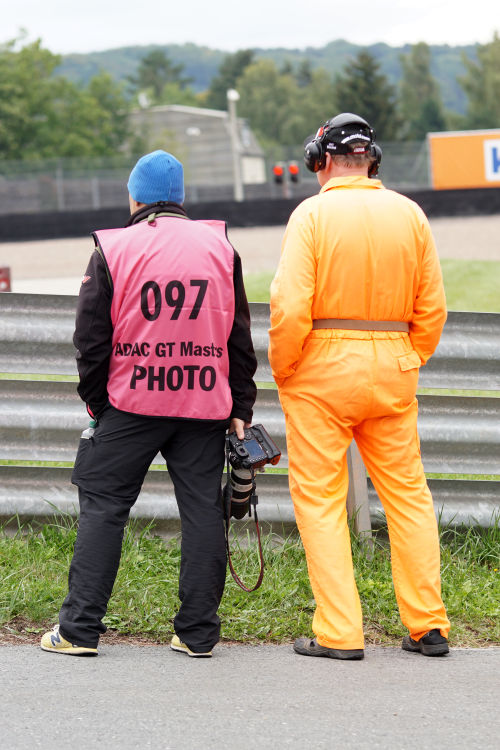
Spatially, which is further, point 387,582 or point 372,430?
point 387,582

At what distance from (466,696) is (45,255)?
24551 millimetres

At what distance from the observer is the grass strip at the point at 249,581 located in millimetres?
3809

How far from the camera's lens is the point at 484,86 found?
10075 centimetres

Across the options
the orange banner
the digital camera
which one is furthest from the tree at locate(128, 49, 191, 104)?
the digital camera

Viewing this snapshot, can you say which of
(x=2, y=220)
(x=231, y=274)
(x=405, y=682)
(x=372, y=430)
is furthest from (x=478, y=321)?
(x=2, y=220)

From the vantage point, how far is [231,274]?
3666 millimetres

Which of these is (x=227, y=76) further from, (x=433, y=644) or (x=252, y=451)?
(x=433, y=644)

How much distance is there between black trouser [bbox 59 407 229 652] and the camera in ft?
11.6

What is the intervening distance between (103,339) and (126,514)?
614mm

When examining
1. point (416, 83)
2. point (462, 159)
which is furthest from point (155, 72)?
point (462, 159)

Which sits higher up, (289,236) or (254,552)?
(289,236)

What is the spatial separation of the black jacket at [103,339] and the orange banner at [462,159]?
31.7 metres

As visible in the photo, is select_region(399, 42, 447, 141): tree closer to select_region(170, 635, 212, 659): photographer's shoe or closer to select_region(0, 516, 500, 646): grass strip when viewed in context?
select_region(0, 516, 500, 646): grass strip

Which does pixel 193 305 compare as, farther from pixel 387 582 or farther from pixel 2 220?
pixel 2 220
